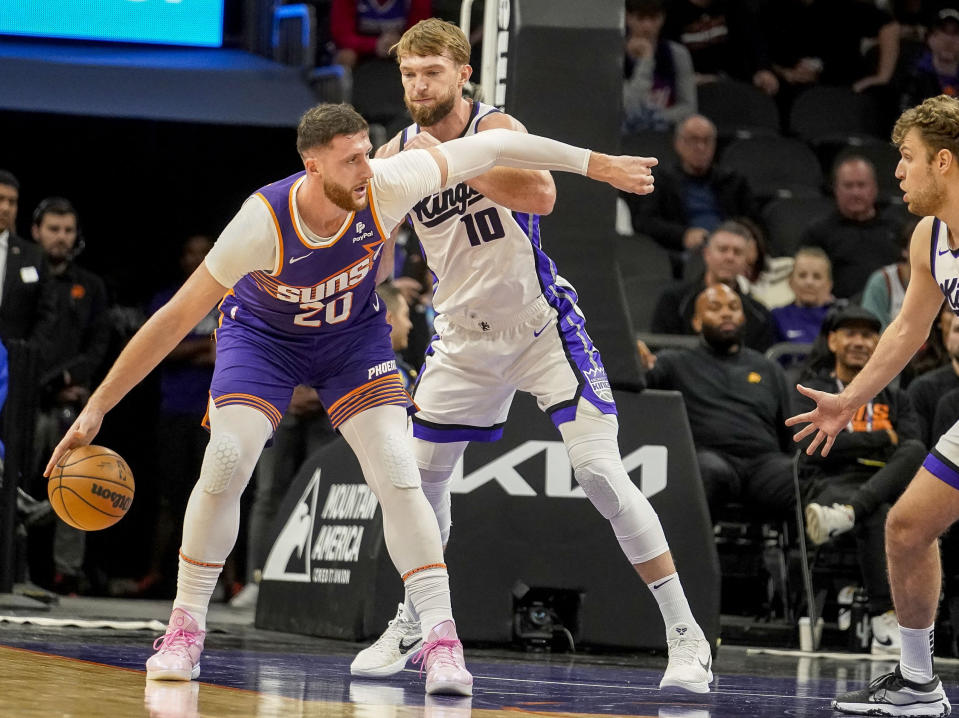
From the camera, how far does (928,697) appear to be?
525 cm

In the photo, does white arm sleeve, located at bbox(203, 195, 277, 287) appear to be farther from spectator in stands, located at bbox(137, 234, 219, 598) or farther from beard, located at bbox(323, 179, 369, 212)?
spectator in stands, located at bbox(137, 234, 219, 598)

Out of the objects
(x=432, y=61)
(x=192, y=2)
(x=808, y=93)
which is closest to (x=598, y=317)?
(x=432, y=61)

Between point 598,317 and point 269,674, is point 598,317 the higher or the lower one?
the higher one

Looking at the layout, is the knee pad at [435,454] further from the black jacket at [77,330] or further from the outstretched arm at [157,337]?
the black jacket at [77,330]

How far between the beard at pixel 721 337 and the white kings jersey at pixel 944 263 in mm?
3916

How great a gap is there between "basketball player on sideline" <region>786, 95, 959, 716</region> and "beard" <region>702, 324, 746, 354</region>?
384 centimetres

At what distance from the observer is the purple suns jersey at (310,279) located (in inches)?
204

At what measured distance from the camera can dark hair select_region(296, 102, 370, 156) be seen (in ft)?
16.8

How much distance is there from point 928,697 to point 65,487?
3074mm

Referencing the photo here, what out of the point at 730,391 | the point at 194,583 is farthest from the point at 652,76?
the point at 194,583

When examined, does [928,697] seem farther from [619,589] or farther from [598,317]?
[598,317]

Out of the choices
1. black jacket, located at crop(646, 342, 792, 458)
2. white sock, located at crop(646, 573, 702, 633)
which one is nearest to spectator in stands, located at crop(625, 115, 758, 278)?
black jacket, located at crop(646, 342, 792, 458)

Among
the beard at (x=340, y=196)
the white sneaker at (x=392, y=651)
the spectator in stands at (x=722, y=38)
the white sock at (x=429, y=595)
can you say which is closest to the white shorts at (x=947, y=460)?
the white sock at (x=429, y=595)

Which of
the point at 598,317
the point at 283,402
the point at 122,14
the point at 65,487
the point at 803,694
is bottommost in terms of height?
the point at 803,694
